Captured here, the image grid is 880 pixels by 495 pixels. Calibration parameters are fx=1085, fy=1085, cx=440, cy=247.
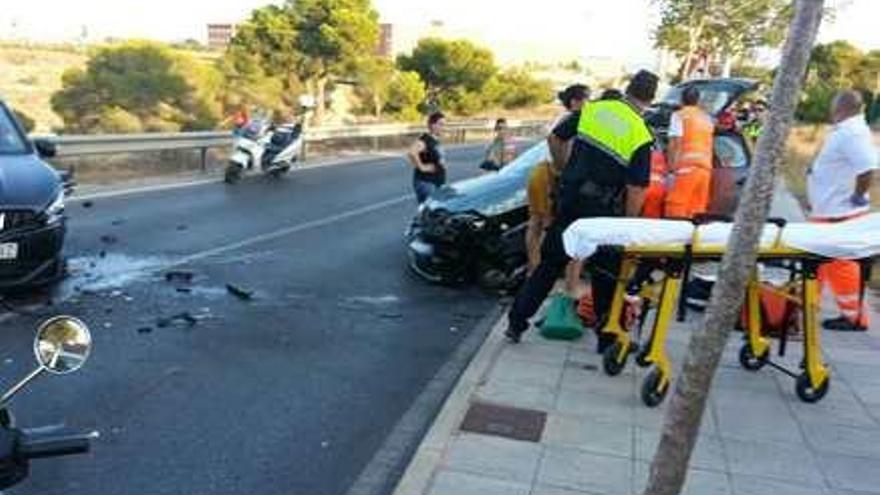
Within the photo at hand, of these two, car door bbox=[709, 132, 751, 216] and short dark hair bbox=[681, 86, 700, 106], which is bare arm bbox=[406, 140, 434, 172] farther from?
short dark hair bbox=[681, 86, 700, 106]

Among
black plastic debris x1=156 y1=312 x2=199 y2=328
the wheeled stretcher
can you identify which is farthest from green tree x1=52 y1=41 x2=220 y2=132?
the wheeled stretcher

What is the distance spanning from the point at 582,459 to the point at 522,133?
41421mm

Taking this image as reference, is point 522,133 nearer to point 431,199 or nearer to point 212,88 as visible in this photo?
point 212,88

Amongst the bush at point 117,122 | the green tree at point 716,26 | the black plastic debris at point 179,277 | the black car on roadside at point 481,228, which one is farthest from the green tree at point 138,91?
the black car on roadside at point 481,228

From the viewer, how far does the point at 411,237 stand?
34.1 feet

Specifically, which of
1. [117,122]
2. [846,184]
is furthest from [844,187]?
[117,122]

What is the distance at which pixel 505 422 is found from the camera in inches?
226

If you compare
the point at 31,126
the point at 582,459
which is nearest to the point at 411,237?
the point at 582,459

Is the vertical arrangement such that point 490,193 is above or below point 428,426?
above

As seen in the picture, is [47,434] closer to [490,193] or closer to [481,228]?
[481,228]

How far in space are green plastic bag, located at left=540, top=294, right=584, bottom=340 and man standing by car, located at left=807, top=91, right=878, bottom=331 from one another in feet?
6.99

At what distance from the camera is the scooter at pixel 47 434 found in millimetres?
2609

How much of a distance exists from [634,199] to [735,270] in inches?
146

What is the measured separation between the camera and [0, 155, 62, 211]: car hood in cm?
791
